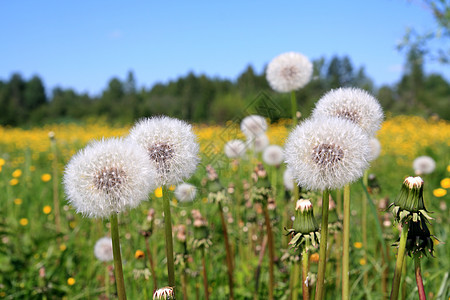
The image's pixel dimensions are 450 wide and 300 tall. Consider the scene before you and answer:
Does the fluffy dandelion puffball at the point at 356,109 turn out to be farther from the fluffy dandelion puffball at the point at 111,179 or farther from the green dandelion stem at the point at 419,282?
the fluffy dandelion puffball at the point at 111,179

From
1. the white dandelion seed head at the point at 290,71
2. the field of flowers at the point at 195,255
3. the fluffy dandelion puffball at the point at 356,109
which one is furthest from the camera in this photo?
the white dandelion seed head at the point at 290,71

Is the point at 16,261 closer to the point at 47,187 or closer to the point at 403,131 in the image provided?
the point at 47,187

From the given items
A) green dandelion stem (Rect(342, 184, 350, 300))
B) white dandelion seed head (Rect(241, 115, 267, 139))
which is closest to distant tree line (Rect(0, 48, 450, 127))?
white dandelion seed head (Rect(241, 115, 267, 139))

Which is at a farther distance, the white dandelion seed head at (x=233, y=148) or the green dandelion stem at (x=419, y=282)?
the white dandelion seed head at (x=233, y=148)

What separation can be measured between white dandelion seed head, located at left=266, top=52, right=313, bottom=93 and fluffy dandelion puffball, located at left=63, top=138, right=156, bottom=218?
5.38 feet

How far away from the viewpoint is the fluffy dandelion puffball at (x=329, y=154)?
3.80ft

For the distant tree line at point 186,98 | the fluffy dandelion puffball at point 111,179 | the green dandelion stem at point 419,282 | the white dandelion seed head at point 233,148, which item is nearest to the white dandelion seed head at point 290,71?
the white dandelion seed head at point 233,148

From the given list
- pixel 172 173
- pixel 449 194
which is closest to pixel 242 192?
pixel 172 173

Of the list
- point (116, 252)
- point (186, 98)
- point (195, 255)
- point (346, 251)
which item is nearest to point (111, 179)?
point (116, 252)

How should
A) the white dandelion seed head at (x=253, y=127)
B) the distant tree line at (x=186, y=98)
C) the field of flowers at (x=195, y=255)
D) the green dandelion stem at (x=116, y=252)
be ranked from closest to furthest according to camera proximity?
the green dandelion stem at (x=116, y=252)
the field of flowers at (x=195, y=255)
the white dandelion seed head at (x=253, y=127)
the distant tree line at (x=186, y=98)

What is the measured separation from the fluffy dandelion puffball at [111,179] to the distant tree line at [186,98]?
9006mm

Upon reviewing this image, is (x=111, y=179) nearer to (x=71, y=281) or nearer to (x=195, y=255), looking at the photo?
(x=71, y=281)

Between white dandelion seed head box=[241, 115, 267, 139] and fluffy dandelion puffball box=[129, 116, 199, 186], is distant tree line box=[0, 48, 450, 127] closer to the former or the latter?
white dandelion seed head box=[241, 115, 267, 139]

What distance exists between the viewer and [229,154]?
136 inches
